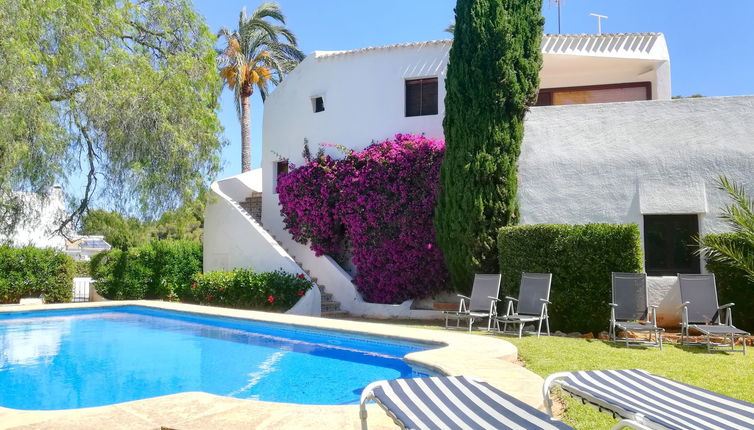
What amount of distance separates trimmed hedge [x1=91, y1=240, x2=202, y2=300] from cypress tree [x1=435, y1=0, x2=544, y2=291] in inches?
372

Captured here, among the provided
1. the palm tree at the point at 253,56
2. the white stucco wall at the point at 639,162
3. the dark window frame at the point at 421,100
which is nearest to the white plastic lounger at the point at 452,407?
the white stucco wall at the point at 639,162

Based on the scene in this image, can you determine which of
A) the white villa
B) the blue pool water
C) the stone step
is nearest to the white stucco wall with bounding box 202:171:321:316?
the white villa

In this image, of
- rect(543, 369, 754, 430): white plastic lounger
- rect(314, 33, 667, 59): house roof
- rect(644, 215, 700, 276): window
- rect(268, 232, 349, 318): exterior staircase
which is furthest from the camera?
rect(314, 33, 667, 59): house roof

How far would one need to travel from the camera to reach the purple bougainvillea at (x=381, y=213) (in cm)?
1426

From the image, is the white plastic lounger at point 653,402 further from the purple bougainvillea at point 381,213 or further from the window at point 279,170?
the window at point 279,170

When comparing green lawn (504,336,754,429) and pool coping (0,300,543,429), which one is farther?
green lawn (504,336,754,429)

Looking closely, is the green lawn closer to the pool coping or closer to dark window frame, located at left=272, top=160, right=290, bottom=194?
the pool coping

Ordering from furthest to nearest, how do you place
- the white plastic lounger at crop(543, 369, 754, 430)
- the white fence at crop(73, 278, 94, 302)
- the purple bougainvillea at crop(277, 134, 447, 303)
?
1. the white fence at crop(73, 278, 94, 302)
2. the purple bougainvillea at crop(277, 134, 447, 303)
3. the white plastic lounger at crop(543, 369, 754, 430)

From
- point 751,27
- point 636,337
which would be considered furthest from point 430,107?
point 751,27

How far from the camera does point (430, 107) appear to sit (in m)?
15.9

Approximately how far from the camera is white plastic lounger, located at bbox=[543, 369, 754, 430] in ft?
9.24

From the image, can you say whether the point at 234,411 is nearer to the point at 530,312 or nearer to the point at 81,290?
the point at 530,312

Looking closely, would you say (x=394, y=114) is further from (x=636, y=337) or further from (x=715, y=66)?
(x=715, y=66)

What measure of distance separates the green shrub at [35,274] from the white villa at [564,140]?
408cm
